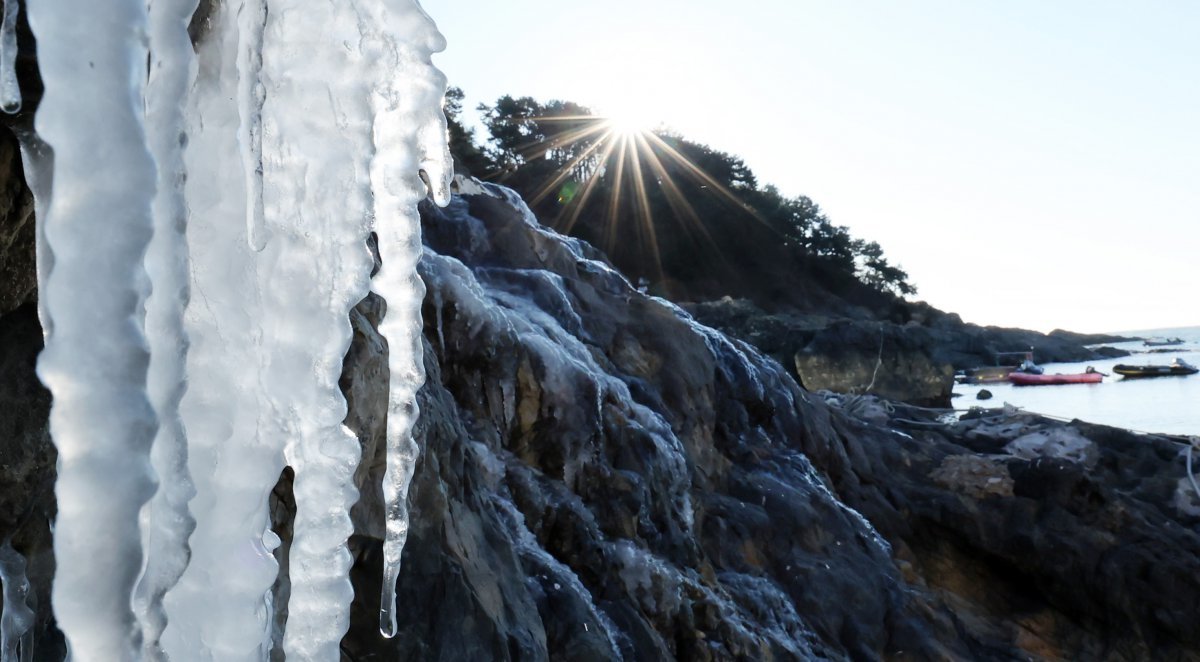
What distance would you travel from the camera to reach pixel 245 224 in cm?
228

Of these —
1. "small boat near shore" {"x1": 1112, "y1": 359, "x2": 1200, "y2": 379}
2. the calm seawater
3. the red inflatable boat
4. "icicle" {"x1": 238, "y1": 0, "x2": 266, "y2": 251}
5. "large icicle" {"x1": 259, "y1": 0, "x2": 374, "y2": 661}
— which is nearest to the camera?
"icicle" {"x1": 238, "y1": 0, "x2": 266, "y2": 251}

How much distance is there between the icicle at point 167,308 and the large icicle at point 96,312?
0.15 metres

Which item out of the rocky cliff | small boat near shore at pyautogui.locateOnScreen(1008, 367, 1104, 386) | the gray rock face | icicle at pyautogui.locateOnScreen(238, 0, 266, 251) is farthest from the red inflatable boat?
the gray rock face

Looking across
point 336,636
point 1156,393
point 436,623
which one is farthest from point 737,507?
point 1156,393

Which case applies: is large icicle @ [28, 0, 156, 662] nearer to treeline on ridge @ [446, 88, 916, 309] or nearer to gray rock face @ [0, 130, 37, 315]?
gray rock face @ [0, 130, 37, 315]

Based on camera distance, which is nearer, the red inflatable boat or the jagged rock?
the jagged rock

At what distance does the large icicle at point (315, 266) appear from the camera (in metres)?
2.35

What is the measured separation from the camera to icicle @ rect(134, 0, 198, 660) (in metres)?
1.64

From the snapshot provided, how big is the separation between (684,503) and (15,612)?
4.38 m

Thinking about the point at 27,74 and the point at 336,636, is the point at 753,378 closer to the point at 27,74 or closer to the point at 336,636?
the point at 336,636

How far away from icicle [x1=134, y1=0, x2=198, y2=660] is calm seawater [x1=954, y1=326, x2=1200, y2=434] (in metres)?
17.9

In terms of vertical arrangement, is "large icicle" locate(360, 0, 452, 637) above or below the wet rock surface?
above

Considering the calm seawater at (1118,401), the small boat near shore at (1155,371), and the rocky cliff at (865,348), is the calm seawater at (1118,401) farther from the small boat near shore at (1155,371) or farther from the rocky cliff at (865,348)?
the rocky cliff at (865,348)

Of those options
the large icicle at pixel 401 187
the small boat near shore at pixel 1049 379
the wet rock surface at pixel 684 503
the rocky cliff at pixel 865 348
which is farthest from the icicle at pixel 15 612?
the small boat near shore at pixel 1049 379
